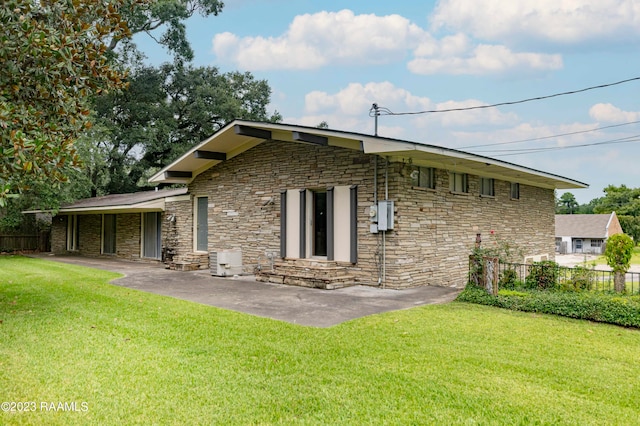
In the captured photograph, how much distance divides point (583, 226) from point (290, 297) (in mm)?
42325

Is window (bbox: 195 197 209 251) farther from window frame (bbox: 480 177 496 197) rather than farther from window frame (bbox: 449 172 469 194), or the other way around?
window frame (bbox: 480 177 496 197)

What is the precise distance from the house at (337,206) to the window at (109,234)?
569 cm

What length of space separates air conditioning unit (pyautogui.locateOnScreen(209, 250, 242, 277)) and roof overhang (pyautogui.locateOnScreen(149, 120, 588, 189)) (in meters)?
3.00

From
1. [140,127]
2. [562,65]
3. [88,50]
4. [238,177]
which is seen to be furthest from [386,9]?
[140,127]

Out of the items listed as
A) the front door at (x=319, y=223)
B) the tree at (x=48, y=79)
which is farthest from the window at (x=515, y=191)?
the tree at (x=48, y=79)

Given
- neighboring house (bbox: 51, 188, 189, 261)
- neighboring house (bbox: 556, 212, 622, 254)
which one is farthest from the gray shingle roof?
neighboring house (bbox: 51, 188, 189, 261)

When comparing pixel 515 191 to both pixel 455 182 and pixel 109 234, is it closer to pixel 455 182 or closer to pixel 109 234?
pixel 455 182

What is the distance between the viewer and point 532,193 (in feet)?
51.7

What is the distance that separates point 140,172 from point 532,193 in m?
22.6

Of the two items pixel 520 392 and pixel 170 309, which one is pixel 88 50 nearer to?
pixel 170 309

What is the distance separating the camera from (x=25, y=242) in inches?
933

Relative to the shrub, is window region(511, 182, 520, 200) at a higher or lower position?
higher

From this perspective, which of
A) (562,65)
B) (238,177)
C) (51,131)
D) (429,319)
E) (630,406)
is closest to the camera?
(630,406)

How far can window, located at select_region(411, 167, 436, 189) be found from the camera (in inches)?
400
